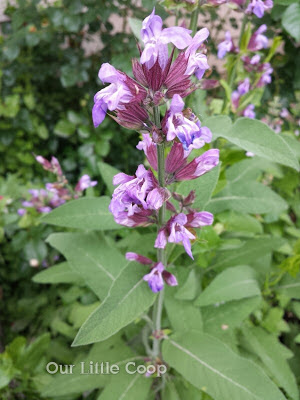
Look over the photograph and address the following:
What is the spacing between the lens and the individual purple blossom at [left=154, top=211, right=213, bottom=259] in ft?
1.82

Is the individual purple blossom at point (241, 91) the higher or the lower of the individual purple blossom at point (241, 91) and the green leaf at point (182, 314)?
the higher

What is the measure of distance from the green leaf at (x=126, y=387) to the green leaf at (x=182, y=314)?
16 cm

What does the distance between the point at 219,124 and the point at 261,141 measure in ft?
0.39

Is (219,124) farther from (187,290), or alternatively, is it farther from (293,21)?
(293,21)

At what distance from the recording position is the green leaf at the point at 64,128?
1.84 meters

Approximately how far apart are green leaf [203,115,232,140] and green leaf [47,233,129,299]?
42 cm

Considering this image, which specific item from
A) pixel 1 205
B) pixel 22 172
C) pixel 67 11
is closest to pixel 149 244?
pixel 1 205

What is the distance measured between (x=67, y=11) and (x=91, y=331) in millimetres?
1449

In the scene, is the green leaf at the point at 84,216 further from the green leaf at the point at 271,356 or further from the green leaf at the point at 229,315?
the green leaf at the point at 271,356

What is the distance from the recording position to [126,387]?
838 mm

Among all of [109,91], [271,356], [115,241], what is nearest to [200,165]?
[109,91]

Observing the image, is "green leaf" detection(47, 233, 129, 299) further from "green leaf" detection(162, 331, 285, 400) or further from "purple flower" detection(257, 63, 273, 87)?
"purple flower" detection(257, 63, 273, 87)

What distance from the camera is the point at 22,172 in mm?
1980

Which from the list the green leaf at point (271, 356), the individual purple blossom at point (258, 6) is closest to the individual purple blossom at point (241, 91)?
the individual purple blossom at point (258, 6)
